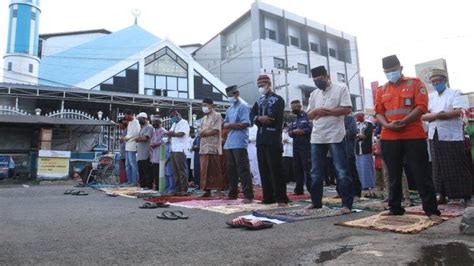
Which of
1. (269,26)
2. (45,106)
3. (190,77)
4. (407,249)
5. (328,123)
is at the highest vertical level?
(269,26)

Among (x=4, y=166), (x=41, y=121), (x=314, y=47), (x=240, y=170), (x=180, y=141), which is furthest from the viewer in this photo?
(x=314, y=47)

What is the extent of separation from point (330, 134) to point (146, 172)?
559 centimetres

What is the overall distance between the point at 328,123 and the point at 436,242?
1.98 meters

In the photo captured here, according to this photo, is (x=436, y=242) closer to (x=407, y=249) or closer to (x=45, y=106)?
(x=407, y=249)

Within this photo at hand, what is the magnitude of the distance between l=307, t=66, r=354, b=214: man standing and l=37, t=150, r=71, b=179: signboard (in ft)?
38.2

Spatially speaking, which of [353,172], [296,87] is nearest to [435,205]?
[353,172]

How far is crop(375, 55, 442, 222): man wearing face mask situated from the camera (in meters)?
3.71

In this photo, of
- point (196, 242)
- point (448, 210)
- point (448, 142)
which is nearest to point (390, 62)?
point (448, 142)

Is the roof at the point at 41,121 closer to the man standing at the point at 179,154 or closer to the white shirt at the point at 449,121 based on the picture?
the man standing at the point at 179,154

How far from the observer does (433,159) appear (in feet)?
15.9

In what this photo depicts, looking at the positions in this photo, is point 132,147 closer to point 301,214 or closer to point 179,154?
point 179,154

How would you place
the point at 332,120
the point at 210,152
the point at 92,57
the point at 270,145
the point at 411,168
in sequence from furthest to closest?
the point at 92,57, the point at 210,152, the point at 270,145, the point at 332,120, the point at 411,168

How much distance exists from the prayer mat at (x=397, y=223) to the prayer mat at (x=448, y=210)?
38 centimetres

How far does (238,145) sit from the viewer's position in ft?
18.5
